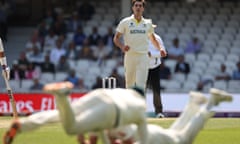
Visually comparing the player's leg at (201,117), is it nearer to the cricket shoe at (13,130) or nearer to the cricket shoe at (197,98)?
the cricket shoe at (197,98)

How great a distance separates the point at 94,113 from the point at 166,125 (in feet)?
16.4

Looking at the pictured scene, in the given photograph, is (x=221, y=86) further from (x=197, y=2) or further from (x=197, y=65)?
(x=197, y=2)

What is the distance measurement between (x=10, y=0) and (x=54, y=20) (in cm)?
261

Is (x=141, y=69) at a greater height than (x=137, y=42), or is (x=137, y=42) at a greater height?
(x=137, y=42)

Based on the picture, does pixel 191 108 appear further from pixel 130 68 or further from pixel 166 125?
pixel 130 68

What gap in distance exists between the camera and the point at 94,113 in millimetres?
8102

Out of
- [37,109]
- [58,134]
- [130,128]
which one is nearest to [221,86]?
[37,109]

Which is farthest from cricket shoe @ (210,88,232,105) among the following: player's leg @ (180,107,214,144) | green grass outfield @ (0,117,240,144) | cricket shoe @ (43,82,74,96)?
green grass outfield @ (0,117,240,144)

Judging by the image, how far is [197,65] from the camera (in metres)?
22.1

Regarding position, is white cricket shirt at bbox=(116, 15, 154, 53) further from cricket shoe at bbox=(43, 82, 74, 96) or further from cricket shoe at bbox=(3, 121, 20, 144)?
cricket shoe at bbox=(43, 82, 74, 96)

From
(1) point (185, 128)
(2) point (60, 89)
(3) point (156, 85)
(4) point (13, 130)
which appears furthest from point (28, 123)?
(3) point (156, 85)

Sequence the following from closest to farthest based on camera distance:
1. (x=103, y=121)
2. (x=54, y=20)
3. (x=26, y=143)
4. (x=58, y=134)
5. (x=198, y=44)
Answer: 1. (x=103, y=121)
2. (x=26, y=143)
3. (x=58, y=134)
4. (x=198, y=44)
5. (x=54, y=20)

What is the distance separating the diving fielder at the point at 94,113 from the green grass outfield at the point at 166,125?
2442 mm

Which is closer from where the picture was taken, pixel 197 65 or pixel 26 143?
pixel 26 143
